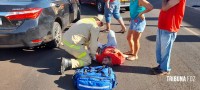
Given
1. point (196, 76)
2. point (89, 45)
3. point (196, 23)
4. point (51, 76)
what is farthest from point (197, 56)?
point (196, 23)

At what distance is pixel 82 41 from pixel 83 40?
0.03 metres

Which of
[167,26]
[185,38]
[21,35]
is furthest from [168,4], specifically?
[185,38]

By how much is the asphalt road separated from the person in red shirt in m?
0.30

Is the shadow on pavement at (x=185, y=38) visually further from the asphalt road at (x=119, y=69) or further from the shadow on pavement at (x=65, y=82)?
the shadow on pavement at (x=65, y=82)

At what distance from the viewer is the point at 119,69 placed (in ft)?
16.3

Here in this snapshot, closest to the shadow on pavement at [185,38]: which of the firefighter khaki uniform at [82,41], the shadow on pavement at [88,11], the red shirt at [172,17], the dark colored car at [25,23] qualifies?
the firefighter khaki uniform at [82,41]

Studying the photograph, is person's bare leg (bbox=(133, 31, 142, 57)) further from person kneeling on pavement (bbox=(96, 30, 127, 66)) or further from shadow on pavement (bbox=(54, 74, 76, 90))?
shadow on pavement (bbox=(54, 74, 76, 90))

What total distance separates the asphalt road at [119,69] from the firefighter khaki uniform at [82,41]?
1.23ft

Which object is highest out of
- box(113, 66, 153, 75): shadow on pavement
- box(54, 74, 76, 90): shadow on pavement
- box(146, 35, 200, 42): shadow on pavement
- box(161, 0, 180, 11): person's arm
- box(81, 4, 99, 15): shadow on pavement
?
box(161, 0, 180, 11): person's arm

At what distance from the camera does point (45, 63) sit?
5.24 m

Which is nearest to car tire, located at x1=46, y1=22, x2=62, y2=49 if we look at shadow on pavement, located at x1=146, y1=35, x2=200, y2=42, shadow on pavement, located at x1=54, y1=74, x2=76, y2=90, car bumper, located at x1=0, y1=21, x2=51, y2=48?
car bumper, located at x1=0, y1=21, x2=51, y2=48

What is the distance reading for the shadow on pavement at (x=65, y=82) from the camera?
13.9 ft

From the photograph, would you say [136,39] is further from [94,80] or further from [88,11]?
[88,11]

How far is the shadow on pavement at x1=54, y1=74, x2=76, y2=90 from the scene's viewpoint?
166 inches
